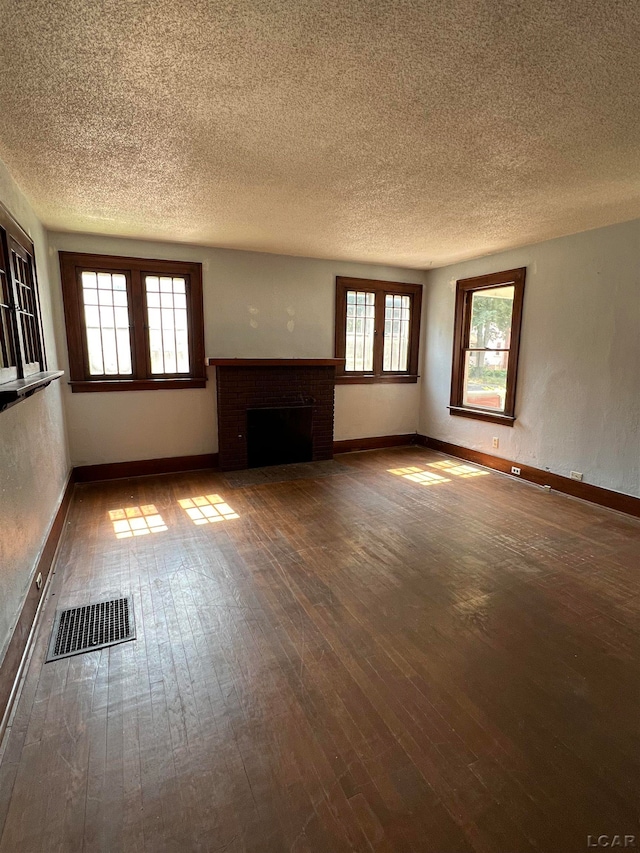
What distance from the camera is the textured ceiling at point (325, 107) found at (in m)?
1.48

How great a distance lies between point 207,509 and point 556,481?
12.1ft

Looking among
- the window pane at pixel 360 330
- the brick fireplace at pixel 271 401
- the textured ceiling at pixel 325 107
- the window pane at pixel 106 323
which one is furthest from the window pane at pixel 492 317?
the window pane at pixel 106 323

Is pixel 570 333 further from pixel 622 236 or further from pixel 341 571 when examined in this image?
pixel 341 571

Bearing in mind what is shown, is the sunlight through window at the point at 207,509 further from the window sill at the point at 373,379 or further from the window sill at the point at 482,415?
the window sill at the point at 482,415

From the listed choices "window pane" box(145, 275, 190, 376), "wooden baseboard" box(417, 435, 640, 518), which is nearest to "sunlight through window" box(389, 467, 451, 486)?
"wooden baseboard" box(417, 435, 640, 518)

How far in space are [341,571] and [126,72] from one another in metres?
2.90

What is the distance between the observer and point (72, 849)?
129cm

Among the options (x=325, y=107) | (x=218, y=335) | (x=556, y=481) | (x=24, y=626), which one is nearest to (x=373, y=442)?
(x=556, y=481)

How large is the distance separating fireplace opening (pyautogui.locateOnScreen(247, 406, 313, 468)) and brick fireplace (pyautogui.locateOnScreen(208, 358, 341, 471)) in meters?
0.01

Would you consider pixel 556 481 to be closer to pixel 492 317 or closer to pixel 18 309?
pixel 492 317

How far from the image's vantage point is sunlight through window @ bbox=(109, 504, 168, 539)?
3.54 m

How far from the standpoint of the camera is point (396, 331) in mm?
6375

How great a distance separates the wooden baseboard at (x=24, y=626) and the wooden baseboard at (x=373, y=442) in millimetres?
3709

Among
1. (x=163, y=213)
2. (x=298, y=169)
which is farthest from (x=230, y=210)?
(x=298, y=169)
